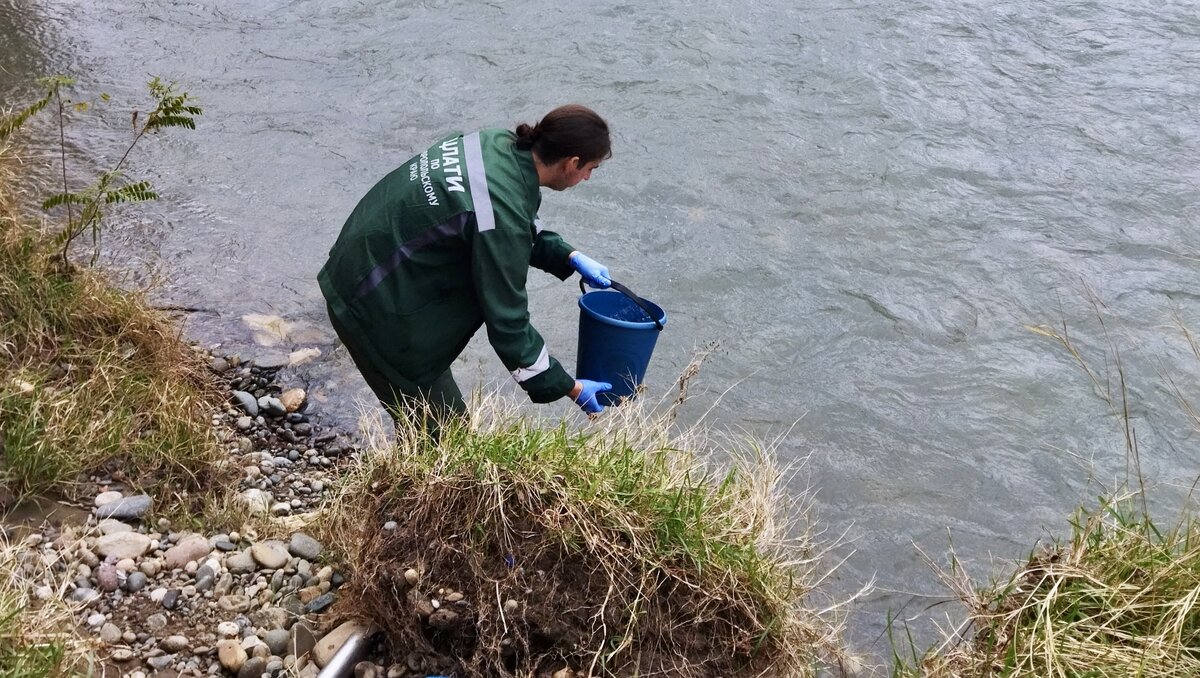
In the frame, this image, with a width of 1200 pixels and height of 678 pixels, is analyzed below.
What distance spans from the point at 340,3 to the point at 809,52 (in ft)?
12.6

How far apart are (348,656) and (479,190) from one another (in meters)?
1.47

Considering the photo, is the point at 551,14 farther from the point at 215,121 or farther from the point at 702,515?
the point at 702,515

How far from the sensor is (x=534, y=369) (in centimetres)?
369

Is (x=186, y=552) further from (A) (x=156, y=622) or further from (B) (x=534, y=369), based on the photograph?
(B) (x=534, y=369)

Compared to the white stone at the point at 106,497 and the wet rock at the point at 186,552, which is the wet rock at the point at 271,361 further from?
the wet rock at the point at 186,552

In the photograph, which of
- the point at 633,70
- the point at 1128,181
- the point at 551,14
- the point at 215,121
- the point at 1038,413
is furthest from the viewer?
the point at 551,14

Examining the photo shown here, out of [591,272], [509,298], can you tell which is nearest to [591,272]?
[591,272]

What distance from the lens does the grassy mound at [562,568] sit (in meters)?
3.09

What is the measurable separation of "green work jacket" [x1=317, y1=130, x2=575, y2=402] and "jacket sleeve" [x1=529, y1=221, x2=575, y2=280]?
488mm

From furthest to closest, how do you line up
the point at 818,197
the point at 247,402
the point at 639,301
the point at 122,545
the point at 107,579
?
1. the point at 818,197
2. the point at 247,402
3. the point at 639,301
4. the point at 122,545
5. the point at 107,579

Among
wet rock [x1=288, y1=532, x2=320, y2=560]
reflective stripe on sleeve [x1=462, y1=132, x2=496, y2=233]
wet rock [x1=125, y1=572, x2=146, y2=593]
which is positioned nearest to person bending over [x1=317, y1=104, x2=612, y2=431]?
reflective stripe on sleeve [x1=462, y1=132, x2=496, y2=233]

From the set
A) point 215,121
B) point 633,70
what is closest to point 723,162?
point 633,70

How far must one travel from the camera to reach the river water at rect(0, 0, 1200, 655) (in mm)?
5137

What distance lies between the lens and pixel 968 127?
7.41 m
